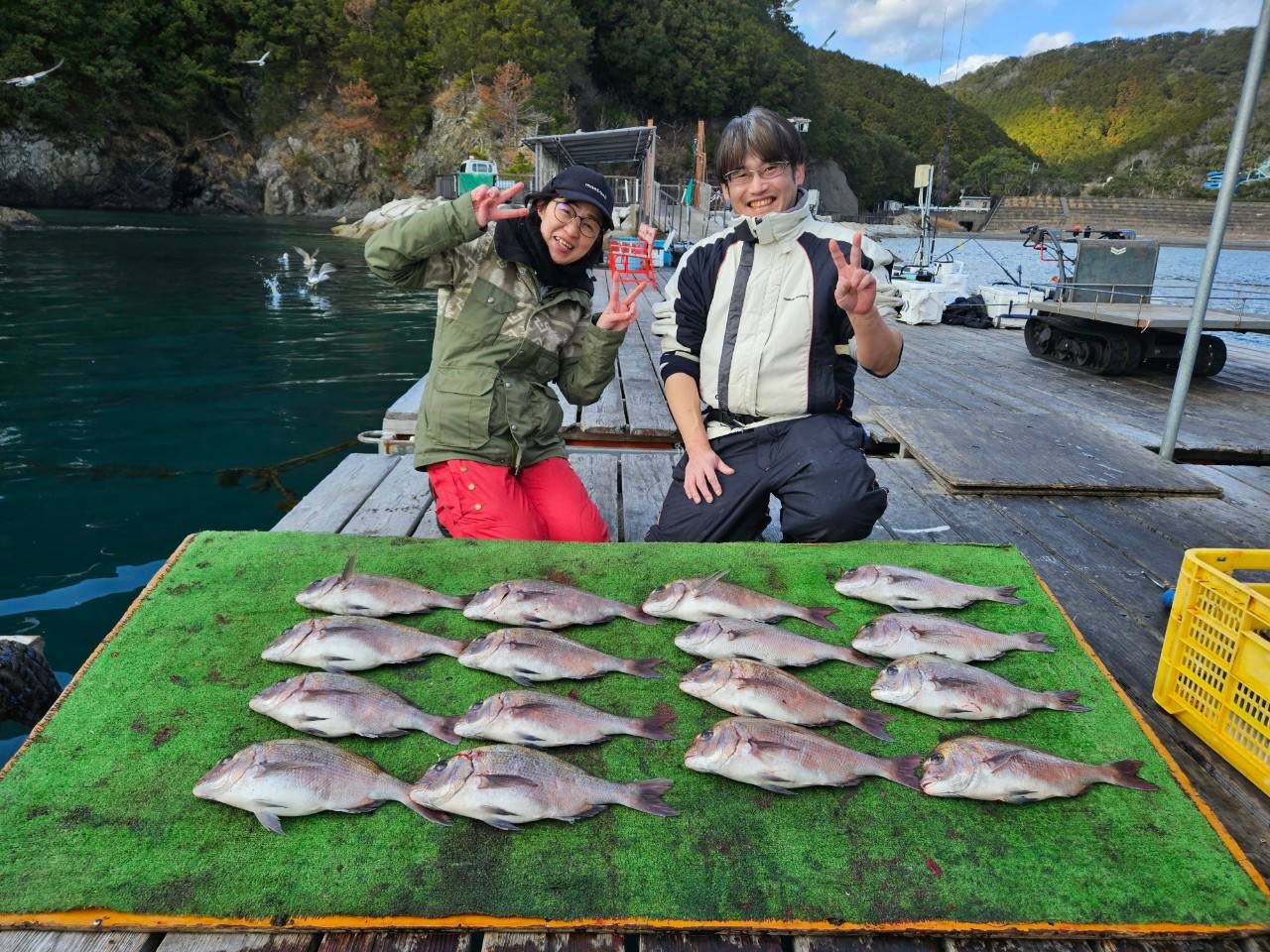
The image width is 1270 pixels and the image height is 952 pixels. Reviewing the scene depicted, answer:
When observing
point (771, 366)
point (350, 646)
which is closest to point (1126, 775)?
point (771, 366)

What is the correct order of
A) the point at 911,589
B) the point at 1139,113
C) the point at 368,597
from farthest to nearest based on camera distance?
1. the point at 1139,113
2. the point at 911,589
3. the point at 368,597

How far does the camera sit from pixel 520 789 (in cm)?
206

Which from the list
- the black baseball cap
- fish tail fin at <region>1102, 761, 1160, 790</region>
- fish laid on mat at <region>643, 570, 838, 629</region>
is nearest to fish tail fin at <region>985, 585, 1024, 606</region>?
fish laid on mat at <region>643, 570, 838, 629</region>

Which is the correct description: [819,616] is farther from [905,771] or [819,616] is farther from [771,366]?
[771,366]

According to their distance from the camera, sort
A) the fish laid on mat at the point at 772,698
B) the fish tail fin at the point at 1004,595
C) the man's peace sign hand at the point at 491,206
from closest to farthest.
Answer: the fish laid on mat at the point at 772,698
the fish tail fin at the point at 1004,595
the man's peace sign hand at the point at 491,206

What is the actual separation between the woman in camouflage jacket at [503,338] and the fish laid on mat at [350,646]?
3.19ft

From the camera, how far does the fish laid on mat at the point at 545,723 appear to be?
7.50 feet

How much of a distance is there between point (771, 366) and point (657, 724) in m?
1.86

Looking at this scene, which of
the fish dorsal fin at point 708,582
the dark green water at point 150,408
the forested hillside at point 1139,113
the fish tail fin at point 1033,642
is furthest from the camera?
the forested hillside at point 1139,113

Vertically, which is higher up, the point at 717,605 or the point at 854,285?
the point at 854,285

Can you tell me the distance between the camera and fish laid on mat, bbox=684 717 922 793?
7.12 feet

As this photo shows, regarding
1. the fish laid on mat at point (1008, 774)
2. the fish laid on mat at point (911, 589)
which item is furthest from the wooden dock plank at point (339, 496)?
the fish laid on mat at point (1008, 774)

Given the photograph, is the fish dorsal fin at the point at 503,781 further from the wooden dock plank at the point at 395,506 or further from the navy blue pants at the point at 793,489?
the wooden dock plank at the point at 395,506

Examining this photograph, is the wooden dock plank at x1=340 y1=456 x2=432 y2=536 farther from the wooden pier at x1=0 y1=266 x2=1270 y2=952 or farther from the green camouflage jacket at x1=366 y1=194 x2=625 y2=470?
the green camouflage jacket at x1=366 y1=194 x2=625 y2=470
